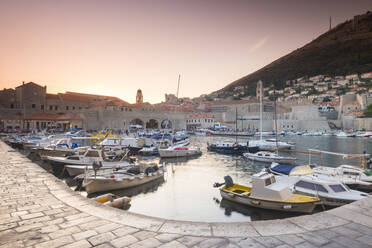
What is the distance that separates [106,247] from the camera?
218 centimetres

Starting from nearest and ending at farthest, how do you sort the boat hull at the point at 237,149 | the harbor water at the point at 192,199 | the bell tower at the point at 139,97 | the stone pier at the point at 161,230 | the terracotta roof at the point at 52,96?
1. the stone pier at the point at 161,230
2. the harbor water at the point at 192,199
3. the boat hull at the point at 237,149
4. the terracotta roof at the point at 52,96
5. the bell tower at the point at 139,97

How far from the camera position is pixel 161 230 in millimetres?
2543

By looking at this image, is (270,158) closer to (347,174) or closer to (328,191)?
(347,174)

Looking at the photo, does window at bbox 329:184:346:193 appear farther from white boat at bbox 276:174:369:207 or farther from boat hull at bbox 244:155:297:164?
boat hull at bbox 244:155:297:164

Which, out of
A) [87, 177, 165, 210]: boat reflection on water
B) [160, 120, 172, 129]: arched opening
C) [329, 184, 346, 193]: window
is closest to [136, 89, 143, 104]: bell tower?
[160, 120, 172, 129]: arched opening

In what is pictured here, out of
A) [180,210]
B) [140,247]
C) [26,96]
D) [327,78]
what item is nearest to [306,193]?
[180,210]

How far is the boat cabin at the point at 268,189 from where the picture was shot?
6.35 m

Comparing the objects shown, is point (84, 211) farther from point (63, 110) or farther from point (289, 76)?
point (289, 76)

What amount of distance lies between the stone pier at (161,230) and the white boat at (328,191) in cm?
380

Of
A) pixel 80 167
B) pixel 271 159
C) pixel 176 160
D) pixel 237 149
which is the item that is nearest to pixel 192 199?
pixel 80 167

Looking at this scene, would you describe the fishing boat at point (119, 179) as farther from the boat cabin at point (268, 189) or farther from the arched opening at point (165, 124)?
the arched opening at point (165, 124)

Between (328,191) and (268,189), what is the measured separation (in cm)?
205

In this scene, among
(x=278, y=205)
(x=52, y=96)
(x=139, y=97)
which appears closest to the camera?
(x=278, y=205)

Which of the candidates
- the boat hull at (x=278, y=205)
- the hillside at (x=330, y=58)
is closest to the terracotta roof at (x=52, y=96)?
the boat hull at (x=278, y=205)
